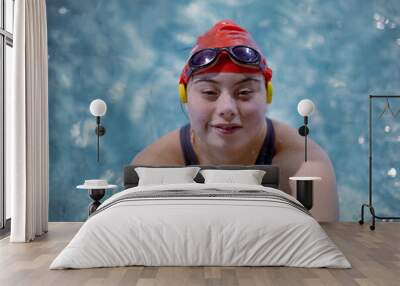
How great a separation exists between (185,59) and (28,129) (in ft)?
7.30

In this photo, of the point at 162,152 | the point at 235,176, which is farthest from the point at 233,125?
the point at 162,152

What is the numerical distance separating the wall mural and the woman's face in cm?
23

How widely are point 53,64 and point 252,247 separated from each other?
4016 mm

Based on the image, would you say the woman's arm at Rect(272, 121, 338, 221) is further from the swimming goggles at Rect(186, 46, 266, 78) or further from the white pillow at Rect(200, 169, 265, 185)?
the swimming goggles at Rect(186, 46, 266, 78)

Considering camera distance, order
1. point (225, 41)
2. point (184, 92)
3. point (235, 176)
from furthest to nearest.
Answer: point (184, 92) < point (225, 41) < point (235, 176)

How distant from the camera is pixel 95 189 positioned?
6441 millimetres

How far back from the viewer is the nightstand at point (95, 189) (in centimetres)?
634

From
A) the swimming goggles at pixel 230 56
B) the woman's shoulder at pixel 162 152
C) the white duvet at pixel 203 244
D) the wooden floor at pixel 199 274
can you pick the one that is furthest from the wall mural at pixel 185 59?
the white duvet at pixel 203 244

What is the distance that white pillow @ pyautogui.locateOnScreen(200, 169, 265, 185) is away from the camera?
610 cm

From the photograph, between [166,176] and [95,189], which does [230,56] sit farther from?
[95,189]

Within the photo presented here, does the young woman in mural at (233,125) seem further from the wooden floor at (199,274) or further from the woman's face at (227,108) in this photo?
the wooden floor at (199,274)

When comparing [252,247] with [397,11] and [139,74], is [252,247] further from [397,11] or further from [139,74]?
[397,11]

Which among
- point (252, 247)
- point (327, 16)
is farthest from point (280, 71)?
point (252, 247)

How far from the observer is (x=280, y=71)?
6.85 meters
